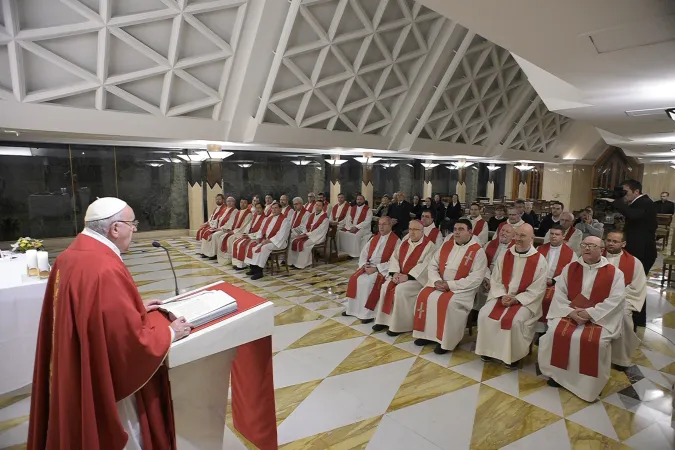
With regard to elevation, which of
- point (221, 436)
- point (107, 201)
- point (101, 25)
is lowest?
point (221, 436)

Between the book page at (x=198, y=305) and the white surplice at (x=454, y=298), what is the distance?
3132mm

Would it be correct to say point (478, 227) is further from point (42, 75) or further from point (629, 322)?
point (42, 75)

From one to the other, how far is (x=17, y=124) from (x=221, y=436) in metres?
6.91

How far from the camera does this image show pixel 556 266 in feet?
18.1

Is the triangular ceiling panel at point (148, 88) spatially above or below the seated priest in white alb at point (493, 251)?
above

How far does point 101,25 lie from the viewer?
682 cm

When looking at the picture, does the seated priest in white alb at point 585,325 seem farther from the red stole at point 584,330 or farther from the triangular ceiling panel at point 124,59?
the triangular ceiling panel at point 124,59

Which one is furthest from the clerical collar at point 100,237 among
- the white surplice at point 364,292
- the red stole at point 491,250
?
the red stole at point 491,250

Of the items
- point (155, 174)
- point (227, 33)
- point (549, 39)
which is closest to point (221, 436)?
point (549, 39)

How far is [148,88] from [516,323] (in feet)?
25.9

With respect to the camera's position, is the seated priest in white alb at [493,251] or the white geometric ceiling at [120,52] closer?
the seated priest in white alb at [493,251]

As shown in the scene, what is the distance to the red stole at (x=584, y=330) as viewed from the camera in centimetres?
386

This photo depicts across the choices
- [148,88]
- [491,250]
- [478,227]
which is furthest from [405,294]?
[148,88]

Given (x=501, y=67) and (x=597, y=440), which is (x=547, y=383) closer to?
(x=597, y=440)
